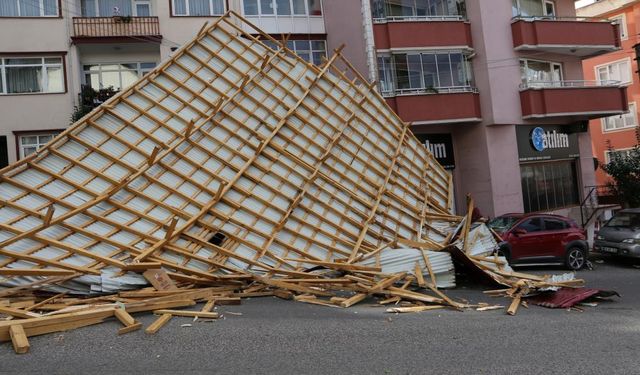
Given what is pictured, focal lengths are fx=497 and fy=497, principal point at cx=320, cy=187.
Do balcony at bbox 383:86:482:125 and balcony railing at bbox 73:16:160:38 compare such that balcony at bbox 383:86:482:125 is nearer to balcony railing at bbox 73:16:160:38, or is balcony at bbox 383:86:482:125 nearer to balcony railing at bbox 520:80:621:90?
balcony railing at bbox 520:80:621:90

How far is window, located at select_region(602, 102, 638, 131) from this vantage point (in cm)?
2444

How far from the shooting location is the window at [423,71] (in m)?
15.9

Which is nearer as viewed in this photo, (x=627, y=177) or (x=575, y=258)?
(x=575, y=258)

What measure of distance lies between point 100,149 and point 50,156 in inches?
26.3

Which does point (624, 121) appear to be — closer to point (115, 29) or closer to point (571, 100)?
point (571, 100)

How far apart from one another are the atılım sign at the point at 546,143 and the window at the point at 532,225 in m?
6.01

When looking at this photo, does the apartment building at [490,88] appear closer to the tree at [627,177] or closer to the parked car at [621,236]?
the tree at [627,177]

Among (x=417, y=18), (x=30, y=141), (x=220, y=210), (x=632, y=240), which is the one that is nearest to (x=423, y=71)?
(x=417, y=18)

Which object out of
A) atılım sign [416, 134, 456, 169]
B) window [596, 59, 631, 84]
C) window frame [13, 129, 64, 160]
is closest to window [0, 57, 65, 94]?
window frame [13, 129, 64, 160]

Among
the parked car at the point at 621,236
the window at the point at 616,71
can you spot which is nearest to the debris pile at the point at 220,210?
the parked car at the point at 621,236

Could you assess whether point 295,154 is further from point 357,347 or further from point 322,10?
point 322,10

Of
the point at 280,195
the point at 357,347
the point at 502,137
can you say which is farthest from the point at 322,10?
the point at 357,347

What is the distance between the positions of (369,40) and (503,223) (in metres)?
7.39

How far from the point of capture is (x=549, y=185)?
17.8 metres
